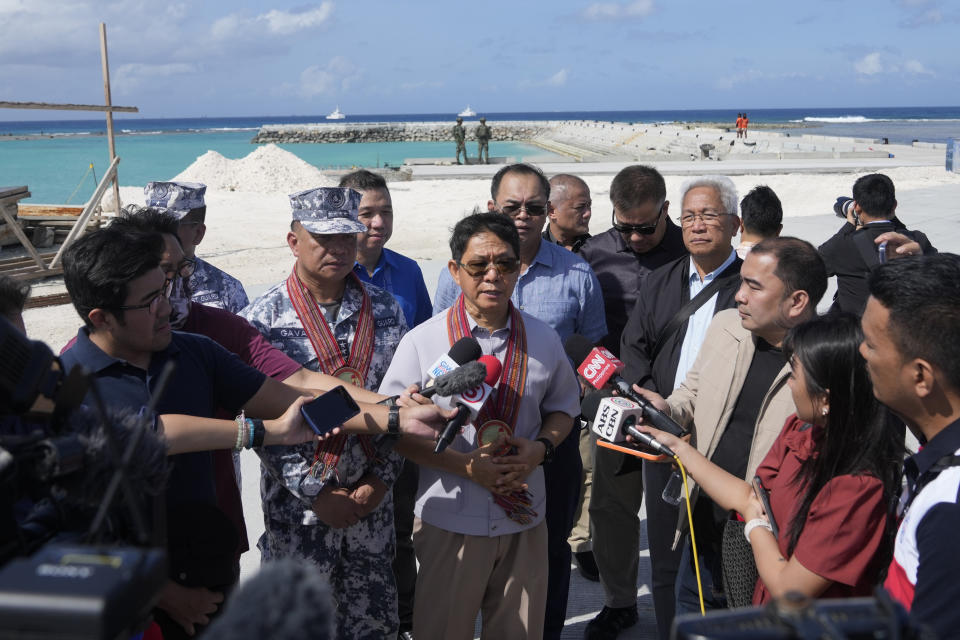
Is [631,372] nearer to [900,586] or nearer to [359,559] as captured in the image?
[359,559]

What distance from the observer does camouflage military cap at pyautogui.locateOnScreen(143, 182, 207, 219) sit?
470cm

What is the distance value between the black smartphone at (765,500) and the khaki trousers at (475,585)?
1.07 m

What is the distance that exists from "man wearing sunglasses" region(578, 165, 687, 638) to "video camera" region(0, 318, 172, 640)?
3.07m

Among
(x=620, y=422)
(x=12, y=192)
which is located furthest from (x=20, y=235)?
(x=620, y=422)

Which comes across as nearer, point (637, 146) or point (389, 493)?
point (389, 493)

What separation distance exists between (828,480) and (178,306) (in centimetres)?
264

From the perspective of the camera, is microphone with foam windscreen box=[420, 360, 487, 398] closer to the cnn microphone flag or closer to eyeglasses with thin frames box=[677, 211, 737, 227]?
the cnn microphone flag

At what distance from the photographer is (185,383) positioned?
2883mm

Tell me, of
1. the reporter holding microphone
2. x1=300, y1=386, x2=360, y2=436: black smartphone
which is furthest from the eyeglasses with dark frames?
x1=300, y1=386, x2=360, y2=436: black smartphone

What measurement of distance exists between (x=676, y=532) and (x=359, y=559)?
1.48m

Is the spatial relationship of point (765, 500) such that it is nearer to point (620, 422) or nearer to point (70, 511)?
point (620, 422)

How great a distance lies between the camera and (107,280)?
267 cm

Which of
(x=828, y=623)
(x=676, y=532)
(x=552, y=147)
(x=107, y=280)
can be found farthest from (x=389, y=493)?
(x=552, y=147)

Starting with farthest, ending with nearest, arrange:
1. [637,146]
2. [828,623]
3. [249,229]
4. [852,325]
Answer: [637,146] → [249,229] → [852,325] → [828,623]
